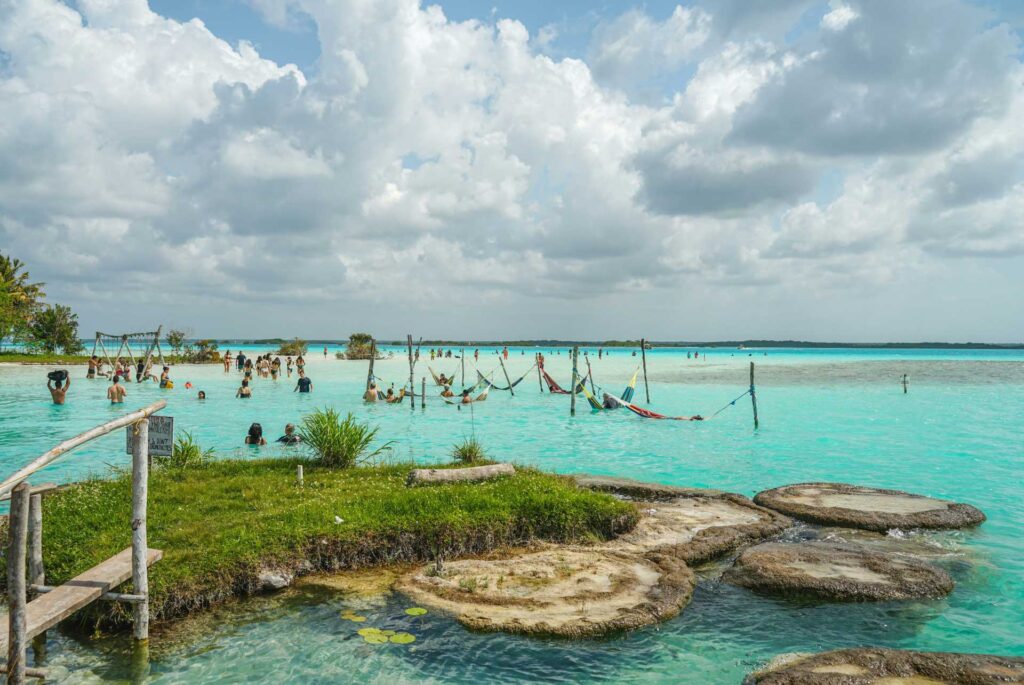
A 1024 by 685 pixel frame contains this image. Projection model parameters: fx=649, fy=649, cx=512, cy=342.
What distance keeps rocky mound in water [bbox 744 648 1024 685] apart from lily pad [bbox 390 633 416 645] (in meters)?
2.93

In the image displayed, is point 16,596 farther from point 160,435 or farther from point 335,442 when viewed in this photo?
point 335,442

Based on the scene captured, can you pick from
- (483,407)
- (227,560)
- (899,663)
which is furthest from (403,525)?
(483,407)

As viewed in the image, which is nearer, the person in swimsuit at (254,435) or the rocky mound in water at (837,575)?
the rocky mound in water at (837,575)

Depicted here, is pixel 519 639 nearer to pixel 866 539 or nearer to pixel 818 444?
pixel 866 539

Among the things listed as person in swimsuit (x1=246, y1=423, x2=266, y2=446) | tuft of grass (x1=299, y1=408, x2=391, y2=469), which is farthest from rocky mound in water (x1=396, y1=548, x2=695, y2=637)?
person in swimsuit (x1=246, y1=423, x2=266, y2=446)

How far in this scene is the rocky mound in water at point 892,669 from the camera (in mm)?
4879

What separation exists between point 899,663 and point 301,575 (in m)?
5.98

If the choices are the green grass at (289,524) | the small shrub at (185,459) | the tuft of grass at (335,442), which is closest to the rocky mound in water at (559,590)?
the green grass at (289,524)

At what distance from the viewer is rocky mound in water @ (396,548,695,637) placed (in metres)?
6.21

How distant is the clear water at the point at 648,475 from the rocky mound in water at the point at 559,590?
→ 0.17 metres

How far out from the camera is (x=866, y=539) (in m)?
9.29

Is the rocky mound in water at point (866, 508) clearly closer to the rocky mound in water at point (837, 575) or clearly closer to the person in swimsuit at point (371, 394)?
the rocky mound in water at point (837, 575)

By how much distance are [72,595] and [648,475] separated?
1246 centimetres

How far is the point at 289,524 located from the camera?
8.09 meters
